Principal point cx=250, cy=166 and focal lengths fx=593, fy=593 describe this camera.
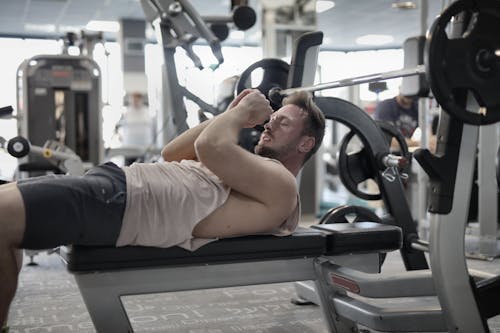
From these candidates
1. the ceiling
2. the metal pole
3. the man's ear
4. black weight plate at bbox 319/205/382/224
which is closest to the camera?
the metal pole

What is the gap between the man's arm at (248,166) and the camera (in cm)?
173

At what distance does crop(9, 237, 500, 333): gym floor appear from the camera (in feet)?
7.85

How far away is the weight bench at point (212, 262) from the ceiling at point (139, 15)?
22.9 ft

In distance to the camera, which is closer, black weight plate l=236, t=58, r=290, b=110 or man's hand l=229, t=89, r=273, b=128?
man's hand l=229, t=89, r=273, b=128

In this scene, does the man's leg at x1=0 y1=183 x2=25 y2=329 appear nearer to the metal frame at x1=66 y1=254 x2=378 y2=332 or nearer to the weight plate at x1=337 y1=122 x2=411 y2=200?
the metal frame at x1=66 y1=254 x2=378 y2=332

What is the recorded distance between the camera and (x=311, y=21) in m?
6.34

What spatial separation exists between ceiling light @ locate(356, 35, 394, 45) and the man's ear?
10.1 meters

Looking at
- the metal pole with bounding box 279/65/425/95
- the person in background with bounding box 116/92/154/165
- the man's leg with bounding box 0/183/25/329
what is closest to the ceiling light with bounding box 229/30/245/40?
the person in background with bounding box 116/92/154/165

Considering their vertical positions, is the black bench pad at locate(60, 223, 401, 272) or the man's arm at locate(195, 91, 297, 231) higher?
the man's arm at locate(195, 91, 297, 231)

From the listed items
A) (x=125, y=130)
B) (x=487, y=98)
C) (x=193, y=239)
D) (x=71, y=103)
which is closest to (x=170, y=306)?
(x=193, y=239)

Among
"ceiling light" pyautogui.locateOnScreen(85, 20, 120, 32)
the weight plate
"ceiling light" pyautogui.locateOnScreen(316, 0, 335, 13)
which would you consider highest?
"ceiling light" pyautogui.locateOnScreen(316, 0, 335, 13)

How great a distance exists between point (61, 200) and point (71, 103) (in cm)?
379

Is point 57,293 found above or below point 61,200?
below

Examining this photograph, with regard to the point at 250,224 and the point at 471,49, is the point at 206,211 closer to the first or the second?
the point at 250,224
